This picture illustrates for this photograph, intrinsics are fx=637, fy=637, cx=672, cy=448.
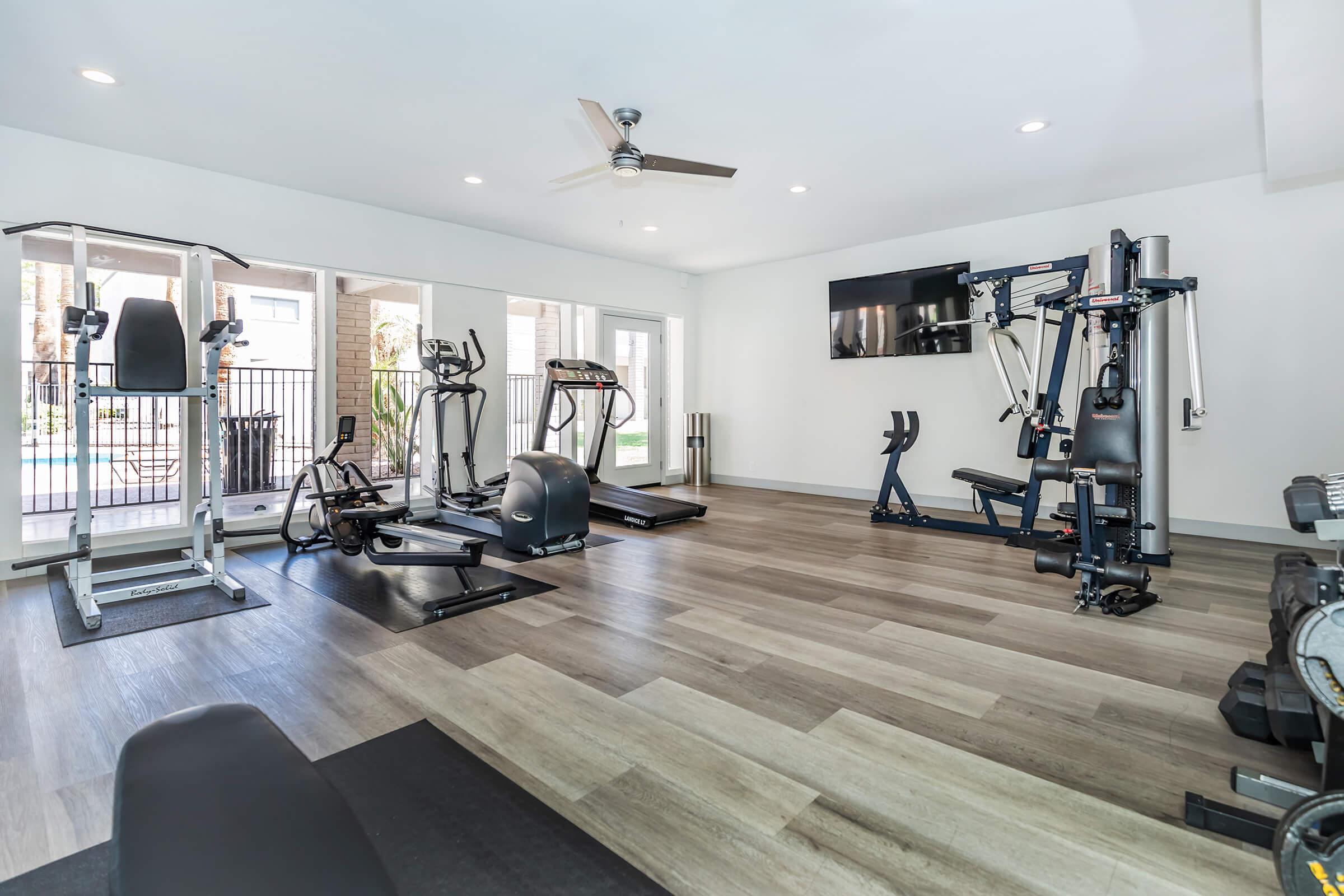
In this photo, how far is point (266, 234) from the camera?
479 centimetres

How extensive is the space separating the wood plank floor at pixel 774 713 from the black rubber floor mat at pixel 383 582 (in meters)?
0.13

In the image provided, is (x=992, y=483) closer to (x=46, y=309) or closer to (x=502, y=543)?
(x=502, y=543)

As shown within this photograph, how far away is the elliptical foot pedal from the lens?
314 cm

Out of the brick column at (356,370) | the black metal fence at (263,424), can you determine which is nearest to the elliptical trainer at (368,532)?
the black metal fence at (263,424)

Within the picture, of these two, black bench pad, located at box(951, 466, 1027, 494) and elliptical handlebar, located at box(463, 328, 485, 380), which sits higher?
elliptical handlebar, located at box(463, 328, 485, 380)

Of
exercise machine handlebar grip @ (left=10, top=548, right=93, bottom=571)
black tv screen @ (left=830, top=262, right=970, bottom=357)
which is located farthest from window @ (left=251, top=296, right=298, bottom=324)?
black tv screen @ (left=830, top=262, right=970, bottom=357)

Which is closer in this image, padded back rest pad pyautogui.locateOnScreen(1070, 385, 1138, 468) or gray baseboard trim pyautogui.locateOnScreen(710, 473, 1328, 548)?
padded back rest pad pyautogui.locateOnScreen(1070, 385, 1138, 468)

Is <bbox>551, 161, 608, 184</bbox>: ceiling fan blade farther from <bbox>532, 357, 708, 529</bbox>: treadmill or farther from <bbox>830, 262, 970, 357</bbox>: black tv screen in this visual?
<bbox>830, 262, 970, 357</bbox>: black tv screen

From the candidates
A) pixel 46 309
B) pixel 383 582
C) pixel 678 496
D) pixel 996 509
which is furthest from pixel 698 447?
pixel 46 309

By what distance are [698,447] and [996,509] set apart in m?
3.42

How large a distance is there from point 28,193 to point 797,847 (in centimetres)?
543

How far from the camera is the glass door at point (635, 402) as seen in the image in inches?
293

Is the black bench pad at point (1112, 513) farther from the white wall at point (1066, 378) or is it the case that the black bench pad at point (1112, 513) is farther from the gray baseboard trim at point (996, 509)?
the white wall at point (1066, 378)

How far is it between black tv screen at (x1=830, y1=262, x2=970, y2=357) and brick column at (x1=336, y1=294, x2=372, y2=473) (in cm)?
538
